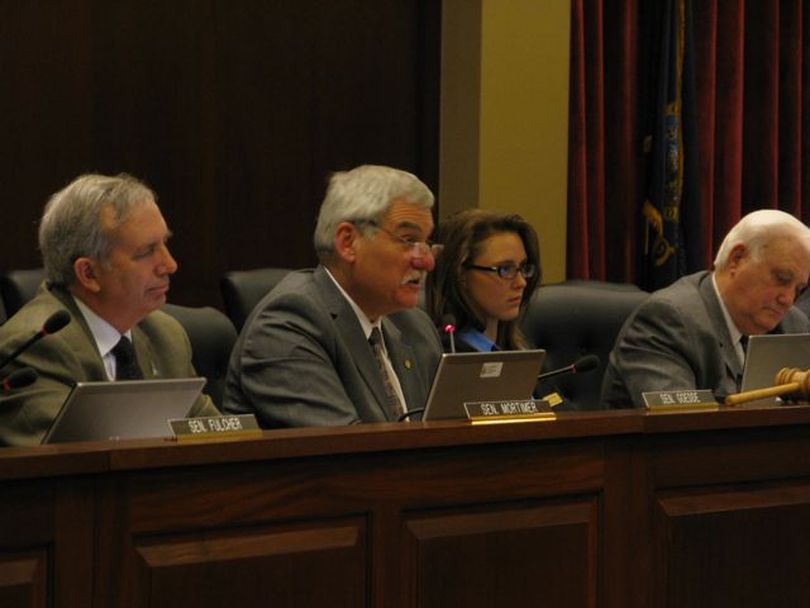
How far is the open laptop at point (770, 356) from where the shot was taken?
3.51 meters

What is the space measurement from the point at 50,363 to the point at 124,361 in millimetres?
217

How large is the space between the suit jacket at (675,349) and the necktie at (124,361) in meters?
1.36

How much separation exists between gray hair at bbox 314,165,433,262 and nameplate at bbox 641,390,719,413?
79 cm

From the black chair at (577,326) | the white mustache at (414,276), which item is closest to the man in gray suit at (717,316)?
the black chair at (577,326)

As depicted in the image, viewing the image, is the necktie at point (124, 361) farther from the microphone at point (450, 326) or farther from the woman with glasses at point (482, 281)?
the woman with glasses at point (482, 281)

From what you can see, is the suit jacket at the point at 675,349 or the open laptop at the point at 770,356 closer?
the open laptop at the point at 770,356

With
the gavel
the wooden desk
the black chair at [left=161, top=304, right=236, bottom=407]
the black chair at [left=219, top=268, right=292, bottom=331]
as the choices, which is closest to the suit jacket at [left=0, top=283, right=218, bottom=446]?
the black chair at [left=161, top=304, right=236, bottom=407]

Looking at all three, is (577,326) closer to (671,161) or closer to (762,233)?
(762,233)

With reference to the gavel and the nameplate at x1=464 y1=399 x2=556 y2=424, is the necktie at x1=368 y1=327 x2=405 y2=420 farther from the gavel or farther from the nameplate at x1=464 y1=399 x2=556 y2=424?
the gavel

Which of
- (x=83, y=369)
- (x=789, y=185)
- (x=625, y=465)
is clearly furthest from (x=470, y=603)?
(x=789, y=185)

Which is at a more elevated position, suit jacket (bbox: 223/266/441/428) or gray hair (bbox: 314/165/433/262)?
gray hair (bbox: 314/165/433/262)

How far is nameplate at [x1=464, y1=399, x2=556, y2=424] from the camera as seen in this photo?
8.83ft

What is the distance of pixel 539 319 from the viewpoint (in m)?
4.29

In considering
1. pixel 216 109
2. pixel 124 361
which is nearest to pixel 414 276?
pixel 124 361
